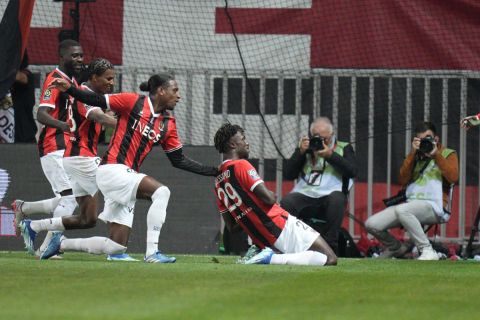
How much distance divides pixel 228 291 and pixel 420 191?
19.9ft

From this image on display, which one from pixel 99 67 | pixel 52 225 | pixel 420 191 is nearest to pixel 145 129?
pixel 99 67

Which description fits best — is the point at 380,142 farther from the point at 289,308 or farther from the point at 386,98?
the point at 289,308

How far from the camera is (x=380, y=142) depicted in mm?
15711

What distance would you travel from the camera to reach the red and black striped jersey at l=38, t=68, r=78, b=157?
13.1 m

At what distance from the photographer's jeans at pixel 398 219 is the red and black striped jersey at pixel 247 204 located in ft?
8.80

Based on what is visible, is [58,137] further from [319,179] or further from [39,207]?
[319,179]

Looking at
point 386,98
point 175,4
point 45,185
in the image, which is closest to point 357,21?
point 386,98

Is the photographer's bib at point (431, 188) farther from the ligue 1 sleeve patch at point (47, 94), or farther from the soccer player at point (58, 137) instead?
the ligue 1 sleeve patch at point (47, 94)

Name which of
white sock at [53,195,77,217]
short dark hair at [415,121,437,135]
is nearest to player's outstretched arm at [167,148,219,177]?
white sock at [53,195,77,217]

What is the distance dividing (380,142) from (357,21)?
5.00 ft

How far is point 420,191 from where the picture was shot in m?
14.6

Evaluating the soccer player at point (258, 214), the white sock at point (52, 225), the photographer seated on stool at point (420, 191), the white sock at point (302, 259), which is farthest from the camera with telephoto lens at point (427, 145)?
the white sock at point (52, 225)

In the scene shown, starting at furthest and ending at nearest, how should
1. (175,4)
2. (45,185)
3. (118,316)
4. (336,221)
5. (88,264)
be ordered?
(175,4)
(45,185)
(336,221)
(88,264)
(118,316)

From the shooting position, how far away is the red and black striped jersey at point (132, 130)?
11953 mm
